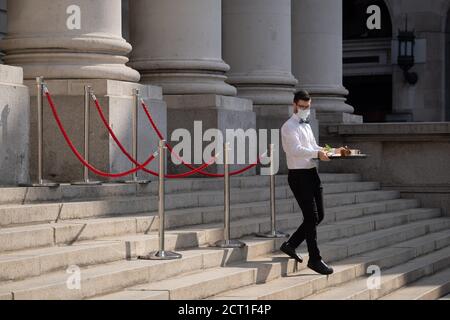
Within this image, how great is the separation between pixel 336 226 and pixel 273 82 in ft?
19.5

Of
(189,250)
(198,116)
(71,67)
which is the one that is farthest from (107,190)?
(198,116)

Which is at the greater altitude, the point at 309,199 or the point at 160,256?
the point at 309,199

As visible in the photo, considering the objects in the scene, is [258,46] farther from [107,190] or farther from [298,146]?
[298,146]

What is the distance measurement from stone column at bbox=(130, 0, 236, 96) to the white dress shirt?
623cm

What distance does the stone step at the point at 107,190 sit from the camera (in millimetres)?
13875

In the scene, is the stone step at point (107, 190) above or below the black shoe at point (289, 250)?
above

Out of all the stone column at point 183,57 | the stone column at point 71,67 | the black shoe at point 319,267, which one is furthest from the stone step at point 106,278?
the stone column at point 183,57

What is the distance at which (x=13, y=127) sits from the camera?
584 inches

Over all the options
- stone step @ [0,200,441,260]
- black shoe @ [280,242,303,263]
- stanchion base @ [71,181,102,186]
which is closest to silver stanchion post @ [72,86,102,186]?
stanchion base @ [71,181,102,186]

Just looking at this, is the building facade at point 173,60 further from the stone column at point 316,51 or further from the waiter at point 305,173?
the waiter at point 305,173

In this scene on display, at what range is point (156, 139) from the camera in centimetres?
1814

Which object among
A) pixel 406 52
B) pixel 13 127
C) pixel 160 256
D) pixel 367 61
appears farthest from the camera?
pixel 367 61

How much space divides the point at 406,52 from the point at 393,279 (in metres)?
23.2

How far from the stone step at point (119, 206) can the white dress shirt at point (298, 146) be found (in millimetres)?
2221
